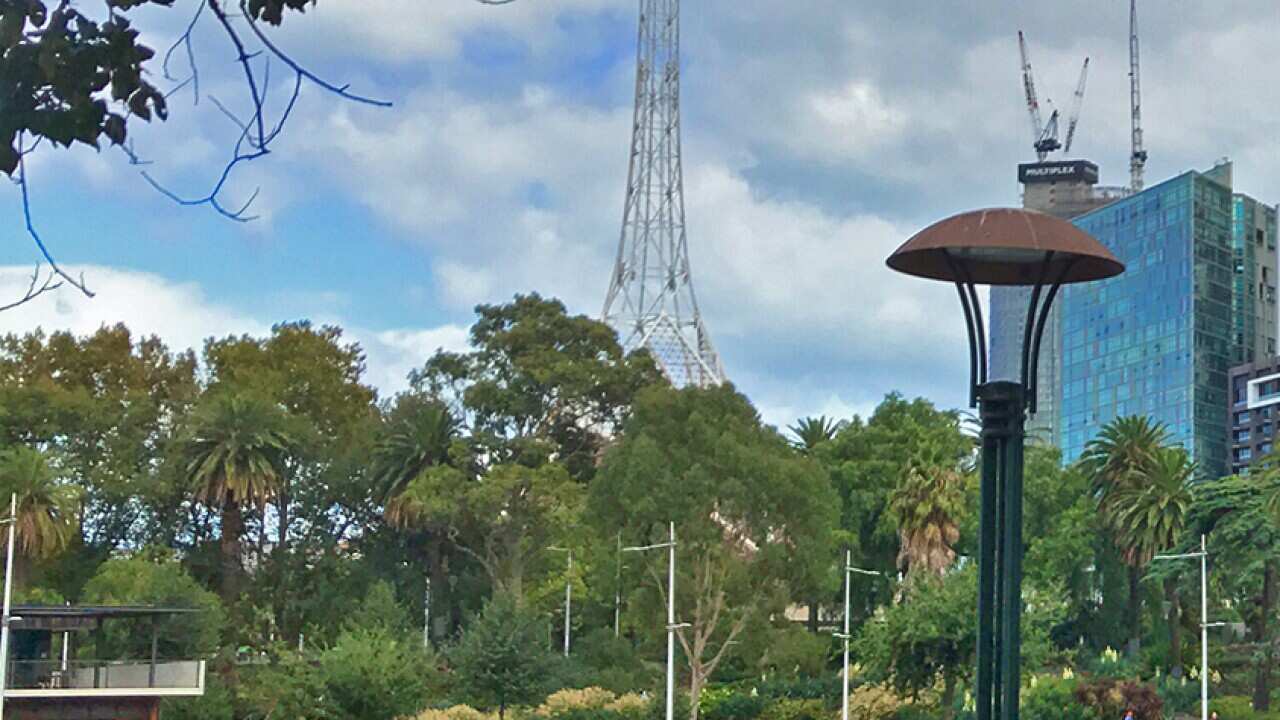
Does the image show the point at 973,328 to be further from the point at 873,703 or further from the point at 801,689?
the point at 801,689

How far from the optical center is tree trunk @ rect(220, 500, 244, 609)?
67625 millimetres

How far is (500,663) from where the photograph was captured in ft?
174

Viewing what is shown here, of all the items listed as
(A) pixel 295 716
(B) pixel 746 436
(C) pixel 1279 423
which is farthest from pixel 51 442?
(C) pixel 1279 423

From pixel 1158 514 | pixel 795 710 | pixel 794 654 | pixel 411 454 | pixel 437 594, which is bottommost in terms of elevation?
pixel 795 710

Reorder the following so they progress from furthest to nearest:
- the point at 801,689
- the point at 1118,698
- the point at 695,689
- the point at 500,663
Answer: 1. the point at 801,689
2. the point at 500,663
3. the point at 695,689
4. the point at 1118,698

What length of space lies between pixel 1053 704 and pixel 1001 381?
123 feet

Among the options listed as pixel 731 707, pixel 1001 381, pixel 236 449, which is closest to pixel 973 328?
pixel 1001 381

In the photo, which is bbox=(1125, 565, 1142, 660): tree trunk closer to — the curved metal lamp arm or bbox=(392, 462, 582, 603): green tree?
bbox=(392, 462, 582, 603): green tree

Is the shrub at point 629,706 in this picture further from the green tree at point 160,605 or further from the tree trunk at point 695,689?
the green tree at point 160,605

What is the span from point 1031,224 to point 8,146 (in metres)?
7.51

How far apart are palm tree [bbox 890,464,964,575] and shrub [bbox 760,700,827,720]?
28.1 ft

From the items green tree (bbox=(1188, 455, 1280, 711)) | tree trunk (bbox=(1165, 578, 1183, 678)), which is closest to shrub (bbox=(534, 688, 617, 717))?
green tree (bbox=(1188, 455, 1280, 711))

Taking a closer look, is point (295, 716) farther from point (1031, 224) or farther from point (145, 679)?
point (1031, 224)

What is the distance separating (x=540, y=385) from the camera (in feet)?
236
